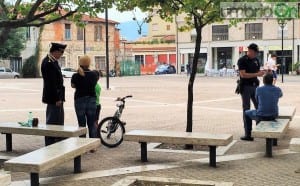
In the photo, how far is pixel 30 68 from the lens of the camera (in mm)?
63562

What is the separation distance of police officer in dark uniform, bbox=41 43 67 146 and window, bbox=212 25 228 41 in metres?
62.2

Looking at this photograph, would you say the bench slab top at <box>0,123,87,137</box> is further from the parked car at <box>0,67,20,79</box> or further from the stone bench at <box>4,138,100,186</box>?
the parked car at <box>0,67,20,79</box>

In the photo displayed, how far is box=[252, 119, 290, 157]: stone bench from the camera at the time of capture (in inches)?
342

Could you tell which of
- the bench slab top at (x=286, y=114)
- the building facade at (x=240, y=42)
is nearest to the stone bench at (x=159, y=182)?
the bench slab top at (x=286, y=114)

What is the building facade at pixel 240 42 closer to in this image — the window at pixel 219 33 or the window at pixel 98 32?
the window at pixel 219 33

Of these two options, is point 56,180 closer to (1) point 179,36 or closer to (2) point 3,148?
(2) point 3,148

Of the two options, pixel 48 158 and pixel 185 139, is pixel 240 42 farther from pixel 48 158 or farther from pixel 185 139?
pixel 48 158

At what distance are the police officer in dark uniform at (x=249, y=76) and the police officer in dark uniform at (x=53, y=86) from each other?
3646 mm

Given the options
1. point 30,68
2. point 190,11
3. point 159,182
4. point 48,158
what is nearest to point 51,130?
point 48,158

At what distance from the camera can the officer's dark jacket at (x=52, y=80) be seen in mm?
8930

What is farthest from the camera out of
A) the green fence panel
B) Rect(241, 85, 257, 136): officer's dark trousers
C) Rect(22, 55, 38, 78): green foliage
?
the green fence panel

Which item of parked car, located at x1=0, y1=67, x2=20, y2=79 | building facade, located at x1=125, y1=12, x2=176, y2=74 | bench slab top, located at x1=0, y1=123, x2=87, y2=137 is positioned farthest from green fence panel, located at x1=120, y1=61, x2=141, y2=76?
bench slab top, located at x1=0, y1=123, x2=87, y2=137

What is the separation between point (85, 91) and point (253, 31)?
60828 millimetres

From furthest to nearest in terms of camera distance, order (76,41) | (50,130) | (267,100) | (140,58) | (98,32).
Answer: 1. (140,58)
2. (98,32)
3. (76,41)
4. (267,100)
5. (50,130)
